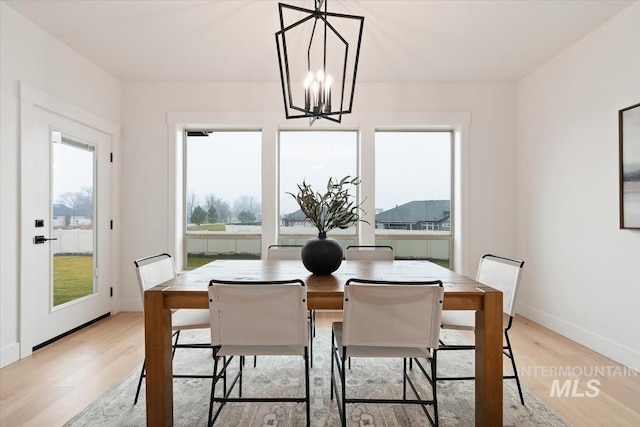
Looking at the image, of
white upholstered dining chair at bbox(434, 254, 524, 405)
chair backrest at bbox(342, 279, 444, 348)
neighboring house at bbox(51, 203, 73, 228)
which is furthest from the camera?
neighboring house at bbox(51, 203, 73, 228)

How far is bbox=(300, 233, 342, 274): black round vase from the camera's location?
229cm

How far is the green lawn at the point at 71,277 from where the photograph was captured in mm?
3375

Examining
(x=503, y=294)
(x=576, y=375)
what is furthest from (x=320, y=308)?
(x=576, y=375)

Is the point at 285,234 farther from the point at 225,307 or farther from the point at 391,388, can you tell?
the point at 225,307

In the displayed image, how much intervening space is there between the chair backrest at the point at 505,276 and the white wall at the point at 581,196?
1222mm

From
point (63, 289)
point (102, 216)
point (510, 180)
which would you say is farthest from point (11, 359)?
point (510, 180)

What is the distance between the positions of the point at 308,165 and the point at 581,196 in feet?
9.35

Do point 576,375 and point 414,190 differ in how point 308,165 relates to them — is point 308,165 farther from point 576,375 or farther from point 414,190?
A: point 576,375

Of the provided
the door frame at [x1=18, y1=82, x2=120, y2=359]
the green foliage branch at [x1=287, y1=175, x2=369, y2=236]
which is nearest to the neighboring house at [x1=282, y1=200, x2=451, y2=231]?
the green foliage branch at [x1=287, y1=175, x2=369, y2=236]

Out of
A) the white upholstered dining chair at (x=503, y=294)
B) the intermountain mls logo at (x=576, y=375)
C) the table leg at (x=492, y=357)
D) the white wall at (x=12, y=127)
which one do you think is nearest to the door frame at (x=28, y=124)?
the white wall at (x=12, y=127)

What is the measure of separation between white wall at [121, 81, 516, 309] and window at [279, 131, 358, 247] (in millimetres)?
363

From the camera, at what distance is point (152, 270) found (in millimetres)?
2381

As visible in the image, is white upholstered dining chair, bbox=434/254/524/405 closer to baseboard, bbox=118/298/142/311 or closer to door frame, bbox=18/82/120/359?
door frame, bbox=18/82/120/359

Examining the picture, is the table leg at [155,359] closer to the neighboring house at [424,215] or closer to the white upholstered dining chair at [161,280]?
the white upholstered dining chair at [161,280]
